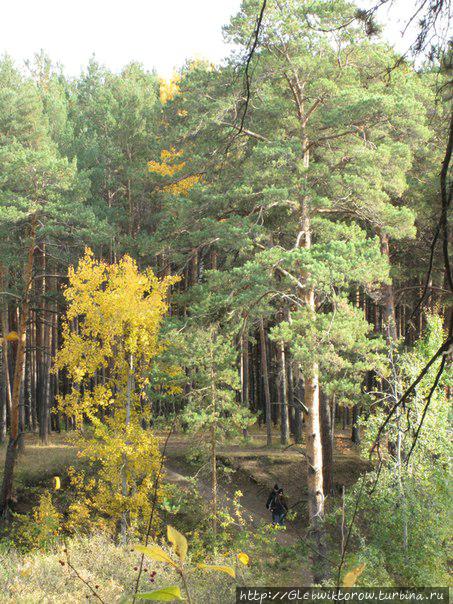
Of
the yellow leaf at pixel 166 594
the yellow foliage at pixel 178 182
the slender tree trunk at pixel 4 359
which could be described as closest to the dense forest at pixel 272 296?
the yellow foliage at pixel 178 182

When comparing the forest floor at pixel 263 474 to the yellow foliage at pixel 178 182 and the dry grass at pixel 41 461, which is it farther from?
the yellow foliage at pixel 178 182

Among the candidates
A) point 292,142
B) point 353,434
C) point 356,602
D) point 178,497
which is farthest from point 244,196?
point 353,434

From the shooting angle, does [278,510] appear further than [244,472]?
No

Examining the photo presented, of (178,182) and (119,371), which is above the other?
(178,182)

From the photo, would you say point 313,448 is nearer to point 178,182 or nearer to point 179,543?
point 178,182

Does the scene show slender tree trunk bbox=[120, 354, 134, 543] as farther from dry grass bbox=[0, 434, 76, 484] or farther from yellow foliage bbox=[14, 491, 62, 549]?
dry grass bbox=[0, 434, 76, 484]

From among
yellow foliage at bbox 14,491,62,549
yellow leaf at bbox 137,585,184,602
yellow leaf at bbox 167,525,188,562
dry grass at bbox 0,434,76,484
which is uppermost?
yellow leaf at bbox 167,525,188,562

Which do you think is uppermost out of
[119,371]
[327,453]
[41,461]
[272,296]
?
[272,296]

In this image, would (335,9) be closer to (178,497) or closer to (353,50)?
(353,50)

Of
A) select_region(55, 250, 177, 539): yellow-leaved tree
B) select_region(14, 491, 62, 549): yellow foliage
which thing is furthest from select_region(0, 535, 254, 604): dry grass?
select_region(55, 250, 177, 539): yellow-leaved tree

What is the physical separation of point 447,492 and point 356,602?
634cm

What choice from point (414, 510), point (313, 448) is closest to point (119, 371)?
point (313, 448)

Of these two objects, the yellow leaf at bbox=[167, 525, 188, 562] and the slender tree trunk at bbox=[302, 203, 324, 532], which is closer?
the yellow leaf at bbox=[167, 525, 188, 562]

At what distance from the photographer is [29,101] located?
76.4 feet
